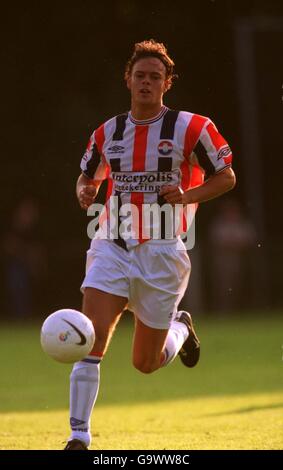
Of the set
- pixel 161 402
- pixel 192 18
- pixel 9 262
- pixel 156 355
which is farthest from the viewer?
pixel 192 18

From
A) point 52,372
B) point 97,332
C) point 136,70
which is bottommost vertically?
point 52,372

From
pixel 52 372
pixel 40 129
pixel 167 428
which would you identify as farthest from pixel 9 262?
pixel 167 428

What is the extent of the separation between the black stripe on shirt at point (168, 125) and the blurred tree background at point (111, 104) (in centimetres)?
1157

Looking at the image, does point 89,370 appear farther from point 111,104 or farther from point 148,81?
point 111,104

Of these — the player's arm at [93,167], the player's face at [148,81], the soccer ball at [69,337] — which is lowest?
the soccer ball at [69,337]

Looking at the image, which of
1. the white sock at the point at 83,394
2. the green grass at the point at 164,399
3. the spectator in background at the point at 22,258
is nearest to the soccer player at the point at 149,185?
the white sock at the point at 83,394

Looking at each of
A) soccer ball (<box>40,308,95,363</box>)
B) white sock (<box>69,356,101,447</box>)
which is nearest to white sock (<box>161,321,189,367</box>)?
white sock (<box>69,356,101,447</box>)

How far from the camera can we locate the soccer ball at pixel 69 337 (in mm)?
7094

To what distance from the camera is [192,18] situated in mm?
21250

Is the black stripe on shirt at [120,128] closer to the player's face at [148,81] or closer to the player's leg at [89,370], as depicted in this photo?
the player's face at [148,81]

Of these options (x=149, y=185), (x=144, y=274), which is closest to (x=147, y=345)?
(x=144, y=274)

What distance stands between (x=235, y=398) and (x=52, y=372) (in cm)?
319

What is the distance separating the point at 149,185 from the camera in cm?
779
